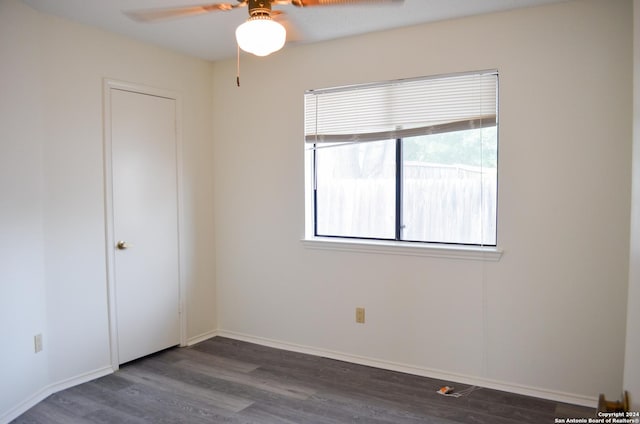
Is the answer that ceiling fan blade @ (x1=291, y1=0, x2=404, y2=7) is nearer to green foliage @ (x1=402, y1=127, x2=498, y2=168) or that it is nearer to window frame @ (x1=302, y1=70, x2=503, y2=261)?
window frame @ (x1=302, y1=70, x2=503, y2=261)

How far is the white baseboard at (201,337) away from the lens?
4.14m

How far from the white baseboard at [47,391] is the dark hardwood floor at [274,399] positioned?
0.04m

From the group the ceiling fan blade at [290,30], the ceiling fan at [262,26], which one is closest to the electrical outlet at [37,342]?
the ceiling fan at [262,26]

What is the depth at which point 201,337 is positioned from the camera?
4.25m

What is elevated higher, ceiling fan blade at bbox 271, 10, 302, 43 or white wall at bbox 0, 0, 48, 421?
ceiling fan blade at bbox 271, 10, 302, 43

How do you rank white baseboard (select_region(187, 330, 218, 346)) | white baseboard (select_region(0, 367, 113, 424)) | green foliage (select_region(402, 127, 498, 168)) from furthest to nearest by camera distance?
white baseboard (select_region(187, 330, 218, 346)) < green foliage (select_region(402, 127, 498, 168)) < white baseboard (select_region(0, 367, 113, 424))

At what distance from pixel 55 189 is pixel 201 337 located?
1.85 metres

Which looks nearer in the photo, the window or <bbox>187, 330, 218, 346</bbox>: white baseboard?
the window

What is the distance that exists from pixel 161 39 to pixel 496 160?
2.67 m

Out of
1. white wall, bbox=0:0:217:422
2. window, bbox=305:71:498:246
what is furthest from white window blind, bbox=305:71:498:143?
white wall, bbox=0:0:217:422

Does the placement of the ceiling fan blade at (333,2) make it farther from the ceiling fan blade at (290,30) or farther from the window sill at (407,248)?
the window sill at (407,248)

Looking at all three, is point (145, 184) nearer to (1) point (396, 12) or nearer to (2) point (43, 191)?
(2) point (43, 191)

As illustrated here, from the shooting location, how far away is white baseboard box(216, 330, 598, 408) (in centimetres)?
293

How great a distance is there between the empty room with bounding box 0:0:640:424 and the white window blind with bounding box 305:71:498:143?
0.02 meters
